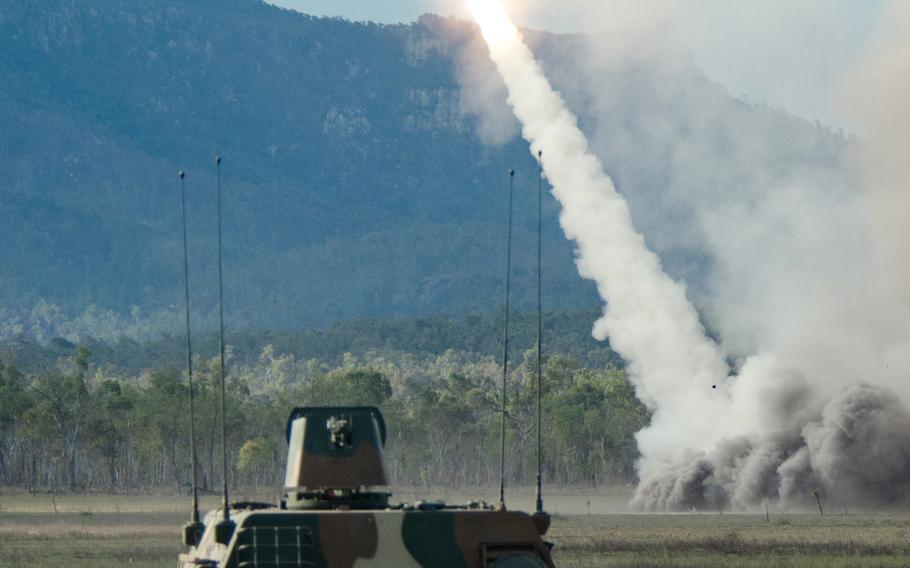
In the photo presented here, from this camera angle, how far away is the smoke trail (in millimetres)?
70750

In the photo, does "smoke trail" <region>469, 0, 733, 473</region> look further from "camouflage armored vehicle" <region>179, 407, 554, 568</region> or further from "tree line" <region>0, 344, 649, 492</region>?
"camouflage armored vehicle" <region>179, 407, 554, 568</region>

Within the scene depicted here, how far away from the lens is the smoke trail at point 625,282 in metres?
70.8

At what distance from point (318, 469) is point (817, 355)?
6832cm

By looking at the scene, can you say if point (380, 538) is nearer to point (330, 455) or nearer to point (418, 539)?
point (418, 539)

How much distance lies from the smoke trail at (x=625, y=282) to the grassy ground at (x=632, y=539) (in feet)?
29.9

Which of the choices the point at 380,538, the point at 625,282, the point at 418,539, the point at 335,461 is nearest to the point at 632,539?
the point at 625,282

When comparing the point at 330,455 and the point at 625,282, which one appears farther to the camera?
the point at 625,282

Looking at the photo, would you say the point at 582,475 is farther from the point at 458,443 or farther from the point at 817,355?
the point at 817,355

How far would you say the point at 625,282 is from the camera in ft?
250

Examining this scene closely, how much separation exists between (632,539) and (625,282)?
25.0 meters

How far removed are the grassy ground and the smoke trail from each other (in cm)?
911

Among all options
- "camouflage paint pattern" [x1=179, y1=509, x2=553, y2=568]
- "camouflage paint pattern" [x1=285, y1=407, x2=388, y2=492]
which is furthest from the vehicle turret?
"camouflage paint pattern" [x1=179, y1=509, x2=553, y2=568]

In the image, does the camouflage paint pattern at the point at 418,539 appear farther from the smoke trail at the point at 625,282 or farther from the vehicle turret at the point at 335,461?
the smoke trail at the point at 625,282

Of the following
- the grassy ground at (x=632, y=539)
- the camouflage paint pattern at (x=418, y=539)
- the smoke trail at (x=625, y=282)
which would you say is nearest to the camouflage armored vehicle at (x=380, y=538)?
the camouflage paint pattern at (x=418, y=539)
